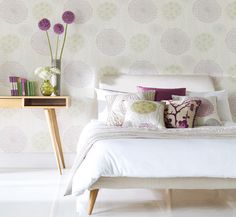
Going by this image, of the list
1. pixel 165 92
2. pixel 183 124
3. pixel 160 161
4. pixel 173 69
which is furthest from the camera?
pixel 173 69

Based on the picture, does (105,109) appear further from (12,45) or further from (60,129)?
(12,45)

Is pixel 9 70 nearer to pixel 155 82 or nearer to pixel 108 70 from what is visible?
pixel 108 70

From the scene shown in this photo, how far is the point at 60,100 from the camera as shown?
14.3ft

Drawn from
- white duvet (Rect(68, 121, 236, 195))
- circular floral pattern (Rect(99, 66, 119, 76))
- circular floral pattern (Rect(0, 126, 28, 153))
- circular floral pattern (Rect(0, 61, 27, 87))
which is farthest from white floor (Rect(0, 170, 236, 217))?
circular floral pattern (Rect(99, 66, 119, 76))

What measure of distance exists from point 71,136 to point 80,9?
1.32 meters

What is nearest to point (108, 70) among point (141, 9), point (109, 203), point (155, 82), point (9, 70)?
point (155, 82)

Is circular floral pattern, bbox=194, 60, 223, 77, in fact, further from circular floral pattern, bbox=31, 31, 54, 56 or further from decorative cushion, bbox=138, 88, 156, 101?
circular floral pattern, bbox=31, 31, 54, 56

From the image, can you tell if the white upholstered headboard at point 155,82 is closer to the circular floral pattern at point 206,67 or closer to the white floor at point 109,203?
the circular floral pattern at point 206,67

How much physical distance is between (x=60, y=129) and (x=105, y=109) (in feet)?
2.05

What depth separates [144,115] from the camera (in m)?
3.72

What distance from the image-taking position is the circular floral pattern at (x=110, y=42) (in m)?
4.70

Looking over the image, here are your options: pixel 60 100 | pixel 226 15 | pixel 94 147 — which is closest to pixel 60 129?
pixel 60 100

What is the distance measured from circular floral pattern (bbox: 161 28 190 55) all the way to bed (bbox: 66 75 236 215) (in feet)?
6.05

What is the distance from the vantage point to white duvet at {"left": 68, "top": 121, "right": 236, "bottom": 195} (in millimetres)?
2812
